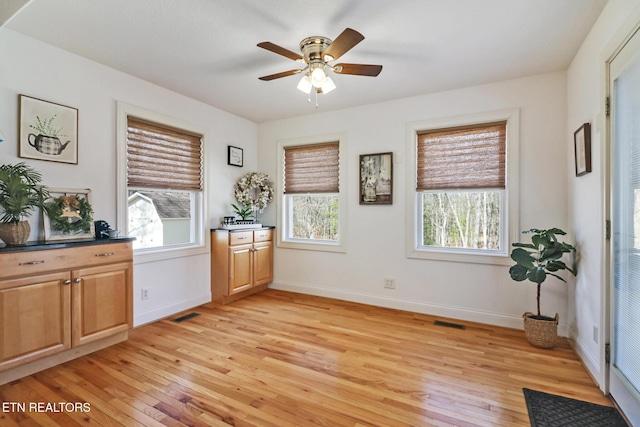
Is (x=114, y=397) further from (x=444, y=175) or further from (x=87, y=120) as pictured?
(x=444, y=175)

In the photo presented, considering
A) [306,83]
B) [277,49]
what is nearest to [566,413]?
[306,83]

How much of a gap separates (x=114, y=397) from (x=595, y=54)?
4.04 meters

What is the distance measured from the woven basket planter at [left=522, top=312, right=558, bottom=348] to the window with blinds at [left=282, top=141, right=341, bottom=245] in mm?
2291

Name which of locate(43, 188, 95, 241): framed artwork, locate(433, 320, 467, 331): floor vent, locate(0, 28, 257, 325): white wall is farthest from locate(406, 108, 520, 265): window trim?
locate(43, 188, 95, 241): framed artwork

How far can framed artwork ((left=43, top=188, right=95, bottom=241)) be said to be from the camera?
2.43 meters

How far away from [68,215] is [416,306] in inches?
140

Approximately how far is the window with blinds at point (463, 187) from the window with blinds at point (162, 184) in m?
2.77

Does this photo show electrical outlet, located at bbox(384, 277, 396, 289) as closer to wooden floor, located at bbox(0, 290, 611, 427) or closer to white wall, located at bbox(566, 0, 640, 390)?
wooden floor, located at bbox(0, 290, 611, 427)

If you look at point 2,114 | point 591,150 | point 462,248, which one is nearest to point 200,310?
point 2,114

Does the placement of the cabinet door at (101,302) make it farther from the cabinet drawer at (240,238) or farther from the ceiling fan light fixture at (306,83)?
the ceiling fan light fixture at (306,83)

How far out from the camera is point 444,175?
345cm

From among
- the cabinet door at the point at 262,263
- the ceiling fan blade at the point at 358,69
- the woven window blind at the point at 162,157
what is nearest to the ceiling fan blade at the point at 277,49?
the ceiling fan blade at the point at 358,69

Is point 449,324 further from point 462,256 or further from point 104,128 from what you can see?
point 104,128

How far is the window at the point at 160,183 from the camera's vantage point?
312 centimetres
